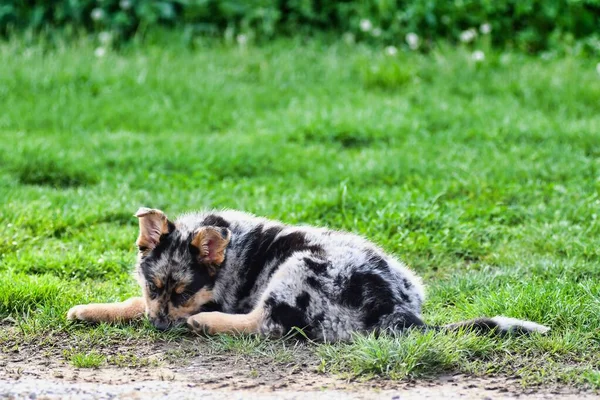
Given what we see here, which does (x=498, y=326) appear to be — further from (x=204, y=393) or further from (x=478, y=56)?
(x=478, y=56)

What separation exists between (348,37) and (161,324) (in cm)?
897

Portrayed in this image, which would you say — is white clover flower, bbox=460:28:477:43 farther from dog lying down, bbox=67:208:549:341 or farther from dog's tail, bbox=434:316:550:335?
dog's tail, bbox=434:316:550:335

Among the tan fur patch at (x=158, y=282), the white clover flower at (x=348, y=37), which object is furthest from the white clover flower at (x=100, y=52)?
the tan fur patch at (x=158, y=282)

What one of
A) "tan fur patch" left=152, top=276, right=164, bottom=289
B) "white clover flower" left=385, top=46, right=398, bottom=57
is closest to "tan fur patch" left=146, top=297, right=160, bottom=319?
"tan fur patch" left=152, top=276, right=164, bottom=289

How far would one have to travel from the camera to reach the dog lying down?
5711 mm

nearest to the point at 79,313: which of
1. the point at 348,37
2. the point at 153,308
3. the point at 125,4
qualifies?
the point at 153,308

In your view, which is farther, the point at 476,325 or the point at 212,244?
the point at 212,244

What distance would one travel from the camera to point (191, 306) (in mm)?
6016

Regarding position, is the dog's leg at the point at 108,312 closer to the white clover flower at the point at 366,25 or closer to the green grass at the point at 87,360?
the green grass at the point at 87,360

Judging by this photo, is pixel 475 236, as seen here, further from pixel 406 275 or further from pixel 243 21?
pixel 243 21

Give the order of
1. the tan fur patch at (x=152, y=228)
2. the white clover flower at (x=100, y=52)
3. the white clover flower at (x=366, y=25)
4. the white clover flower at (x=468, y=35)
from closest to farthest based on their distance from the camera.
→ the tan fur patch at (x=152, y=228) → the white clover flower at (x=100, y=52) → the white clover flower at (x=468, y=35) → the white clover flower at (x=366, y=25)

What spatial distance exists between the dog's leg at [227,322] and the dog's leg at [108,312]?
1.66ft

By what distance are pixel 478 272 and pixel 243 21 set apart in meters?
7.91

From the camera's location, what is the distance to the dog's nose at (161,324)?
5.99 metres
